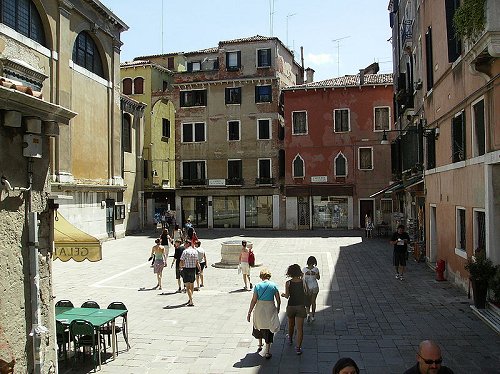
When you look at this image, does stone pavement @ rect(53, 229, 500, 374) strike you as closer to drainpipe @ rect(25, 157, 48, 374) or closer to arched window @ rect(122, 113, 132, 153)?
drainpipe @ rect(25, 157, 48, 374)

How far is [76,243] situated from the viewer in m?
8.76

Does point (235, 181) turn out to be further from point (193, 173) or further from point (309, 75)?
point (309, 75)

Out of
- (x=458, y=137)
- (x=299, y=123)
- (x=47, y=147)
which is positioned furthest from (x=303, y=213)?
(x=47, y=147)

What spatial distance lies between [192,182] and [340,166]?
37.1 ft

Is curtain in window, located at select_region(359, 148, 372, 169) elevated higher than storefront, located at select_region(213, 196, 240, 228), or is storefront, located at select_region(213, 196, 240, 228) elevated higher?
curtain in window, located at select_region(359, 148, 372, 169)

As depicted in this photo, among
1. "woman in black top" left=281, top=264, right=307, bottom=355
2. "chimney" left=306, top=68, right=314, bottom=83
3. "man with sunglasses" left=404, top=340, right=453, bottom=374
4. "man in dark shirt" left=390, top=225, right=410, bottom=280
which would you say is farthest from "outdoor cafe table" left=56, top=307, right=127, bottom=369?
"chimney" left=306, top=68, right=314, bottom=83

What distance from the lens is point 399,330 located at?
9812 mm

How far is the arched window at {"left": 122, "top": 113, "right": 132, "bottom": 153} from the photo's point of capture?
110 ft

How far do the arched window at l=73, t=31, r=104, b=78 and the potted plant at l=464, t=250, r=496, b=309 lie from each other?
22.3 m

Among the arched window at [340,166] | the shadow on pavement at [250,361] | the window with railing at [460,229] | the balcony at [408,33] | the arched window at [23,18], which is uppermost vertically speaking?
the arched window at [23,18]

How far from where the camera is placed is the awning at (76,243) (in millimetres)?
8664

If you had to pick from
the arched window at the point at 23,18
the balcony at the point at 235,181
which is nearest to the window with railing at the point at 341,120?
the balcony at the point at 235,181

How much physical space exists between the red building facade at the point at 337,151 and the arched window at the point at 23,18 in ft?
59.2

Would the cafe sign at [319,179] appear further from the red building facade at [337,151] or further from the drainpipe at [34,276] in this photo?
the drainpipe at [34,276]
